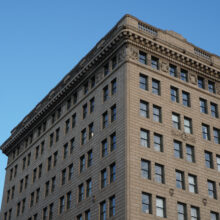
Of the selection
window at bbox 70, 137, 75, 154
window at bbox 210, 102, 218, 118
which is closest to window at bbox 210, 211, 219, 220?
window at bbox 210, 102, 218, 118

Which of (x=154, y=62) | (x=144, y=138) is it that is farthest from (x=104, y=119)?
(x=154, y=62)

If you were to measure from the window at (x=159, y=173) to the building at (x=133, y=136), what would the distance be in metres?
0.15

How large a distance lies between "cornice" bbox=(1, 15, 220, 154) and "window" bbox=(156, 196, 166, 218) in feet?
65.0

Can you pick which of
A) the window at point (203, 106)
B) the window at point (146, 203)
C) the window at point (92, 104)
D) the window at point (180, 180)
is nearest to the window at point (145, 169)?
the window at point (146, 203)

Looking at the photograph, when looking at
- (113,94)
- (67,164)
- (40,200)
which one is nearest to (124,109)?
(113,94)

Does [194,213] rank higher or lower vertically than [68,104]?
lower

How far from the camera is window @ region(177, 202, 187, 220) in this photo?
181ft

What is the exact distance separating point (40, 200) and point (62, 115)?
1248 cm

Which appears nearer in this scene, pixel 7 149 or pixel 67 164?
pixel 67 164

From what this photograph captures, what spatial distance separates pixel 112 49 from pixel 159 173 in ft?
58.3

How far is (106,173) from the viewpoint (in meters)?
56.7

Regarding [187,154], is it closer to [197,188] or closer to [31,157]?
[197,188]

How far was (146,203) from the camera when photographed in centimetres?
5303

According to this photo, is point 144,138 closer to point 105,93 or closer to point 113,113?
point 113,113
